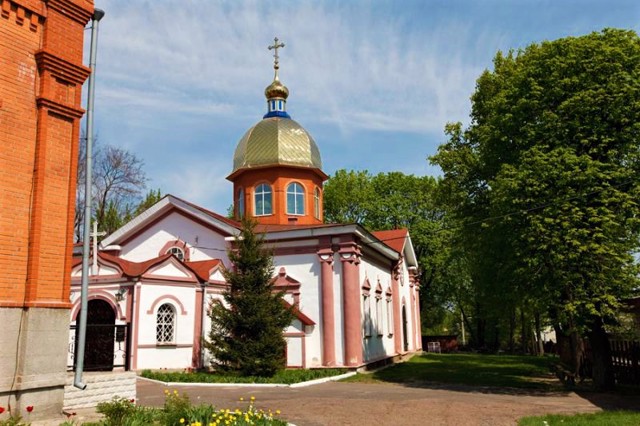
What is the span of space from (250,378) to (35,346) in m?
8.96

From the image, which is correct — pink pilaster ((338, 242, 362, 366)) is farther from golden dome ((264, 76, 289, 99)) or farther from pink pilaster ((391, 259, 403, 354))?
golden dome ((264, 76, 289, 99))

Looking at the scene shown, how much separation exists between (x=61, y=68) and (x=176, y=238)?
13729 mm

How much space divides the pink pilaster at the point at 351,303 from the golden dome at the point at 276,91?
11710 millimetres

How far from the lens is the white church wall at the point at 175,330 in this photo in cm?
1709

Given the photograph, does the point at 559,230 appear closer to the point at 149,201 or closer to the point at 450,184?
the point at 450,184

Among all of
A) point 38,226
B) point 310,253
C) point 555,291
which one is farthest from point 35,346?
point 310,253

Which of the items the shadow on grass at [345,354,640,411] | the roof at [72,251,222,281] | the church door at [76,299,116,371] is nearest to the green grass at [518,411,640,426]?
the shadow on grass at [345,354,640,411]

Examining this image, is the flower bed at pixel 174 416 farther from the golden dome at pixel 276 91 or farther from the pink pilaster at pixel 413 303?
the pink pilaster at pixel 413 303

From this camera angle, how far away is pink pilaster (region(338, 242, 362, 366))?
1906cm

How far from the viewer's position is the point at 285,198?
2464 centimetres

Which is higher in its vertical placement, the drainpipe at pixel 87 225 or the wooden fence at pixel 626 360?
the drainpipe at pixel 87 225

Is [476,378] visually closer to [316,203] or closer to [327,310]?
[327,310]

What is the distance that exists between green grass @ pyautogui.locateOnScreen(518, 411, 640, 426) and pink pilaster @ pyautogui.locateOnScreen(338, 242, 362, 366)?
935 centimetres

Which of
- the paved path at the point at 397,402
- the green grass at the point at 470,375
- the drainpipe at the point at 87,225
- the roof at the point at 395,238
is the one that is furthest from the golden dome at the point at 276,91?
the drainpipe at the point at 87,225
